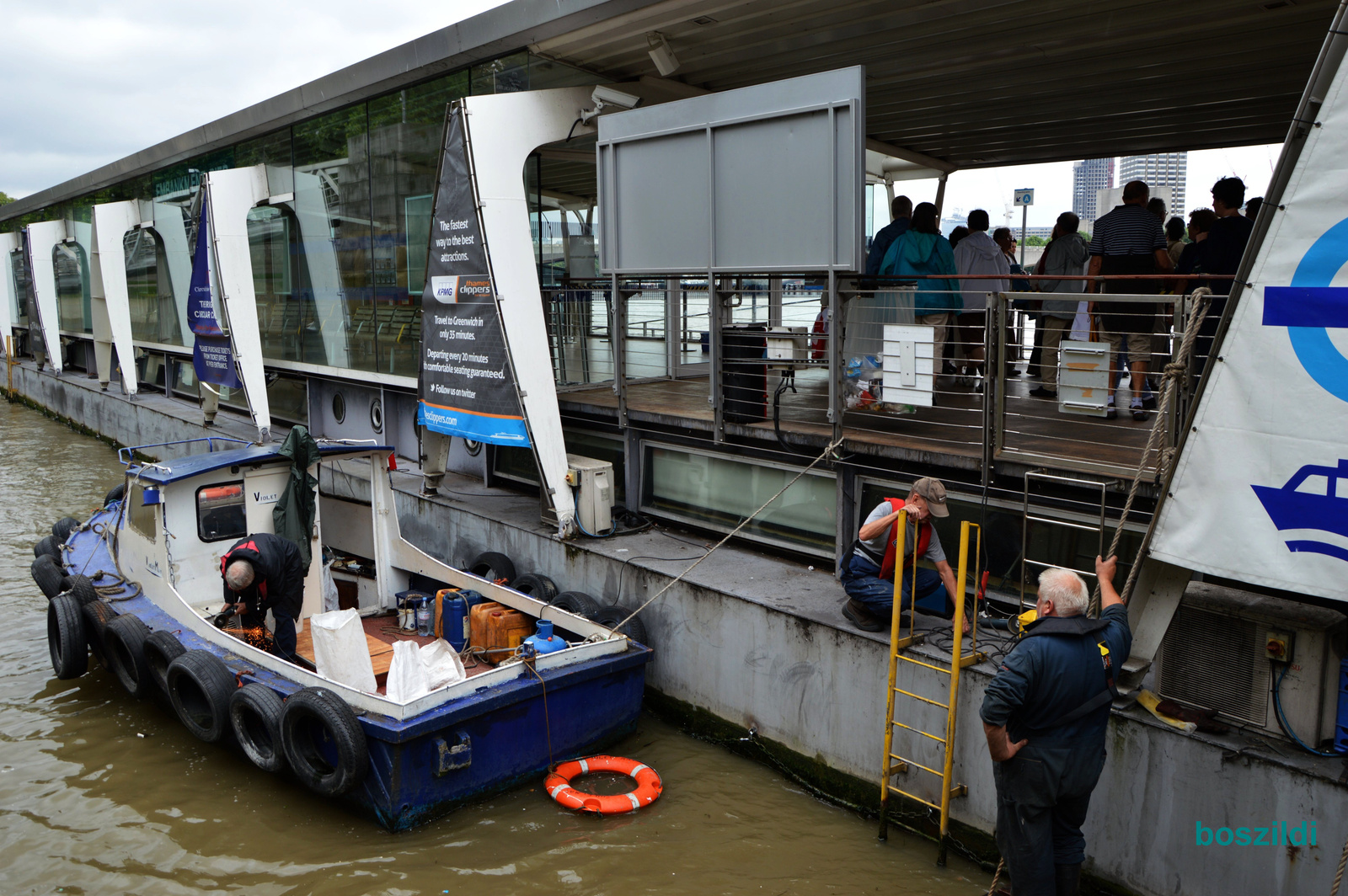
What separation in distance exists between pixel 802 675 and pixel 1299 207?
430 centimetres

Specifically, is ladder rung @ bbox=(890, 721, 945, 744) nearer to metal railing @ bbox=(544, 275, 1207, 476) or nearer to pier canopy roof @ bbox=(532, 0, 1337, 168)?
metal railing @ bbox=(544, 275, 1207, 476)

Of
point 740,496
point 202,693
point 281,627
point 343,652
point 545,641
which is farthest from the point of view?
point 740,496

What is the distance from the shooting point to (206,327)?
16172 millimetres

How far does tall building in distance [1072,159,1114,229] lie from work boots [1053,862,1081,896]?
6.91 meters

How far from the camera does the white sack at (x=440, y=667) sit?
700cm

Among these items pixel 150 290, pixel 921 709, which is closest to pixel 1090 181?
pixel 150 290

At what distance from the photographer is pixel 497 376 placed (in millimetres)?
9672

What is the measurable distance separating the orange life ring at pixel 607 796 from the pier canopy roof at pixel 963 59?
619cm

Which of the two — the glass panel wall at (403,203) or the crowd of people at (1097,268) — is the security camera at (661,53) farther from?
the glass panel wall at (403,203)

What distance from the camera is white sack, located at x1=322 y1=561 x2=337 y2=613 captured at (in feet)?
29.9

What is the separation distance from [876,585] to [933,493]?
816 mm

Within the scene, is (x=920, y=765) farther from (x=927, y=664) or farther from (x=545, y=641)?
(x=545, y=641)

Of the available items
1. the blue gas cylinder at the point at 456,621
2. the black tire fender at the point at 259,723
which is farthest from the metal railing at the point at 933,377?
the black tire fender at the point at 259,723

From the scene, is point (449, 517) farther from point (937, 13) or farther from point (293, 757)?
point (937, 13)
